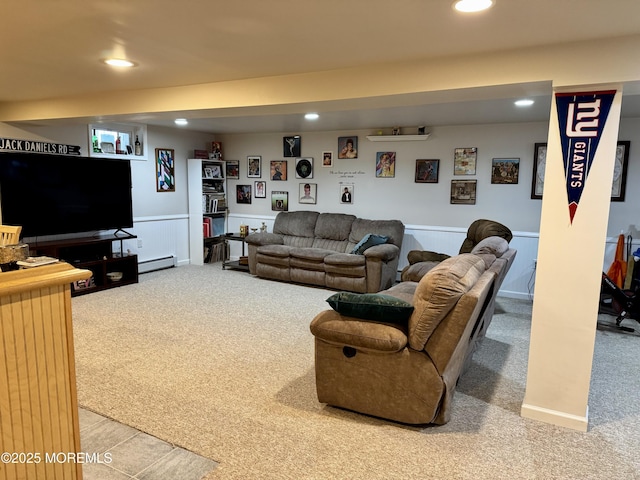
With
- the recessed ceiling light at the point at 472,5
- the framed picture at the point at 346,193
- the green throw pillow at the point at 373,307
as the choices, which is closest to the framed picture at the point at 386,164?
the framed picture at the point at 346,193

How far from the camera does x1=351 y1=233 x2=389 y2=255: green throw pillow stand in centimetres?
557

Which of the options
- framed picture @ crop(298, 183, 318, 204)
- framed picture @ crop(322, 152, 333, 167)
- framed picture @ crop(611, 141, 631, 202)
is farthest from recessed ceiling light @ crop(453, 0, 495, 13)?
framed picture @ crop(298, 183, 318, 204)

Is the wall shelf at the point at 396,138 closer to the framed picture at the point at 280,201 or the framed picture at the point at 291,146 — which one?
the framed picture at the point at 291,146

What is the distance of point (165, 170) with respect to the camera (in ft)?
22.1

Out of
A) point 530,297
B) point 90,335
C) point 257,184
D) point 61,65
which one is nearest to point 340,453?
point 90,335

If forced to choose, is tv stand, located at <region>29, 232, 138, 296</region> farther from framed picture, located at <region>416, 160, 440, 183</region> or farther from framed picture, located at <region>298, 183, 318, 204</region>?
framed picture, located at <region>416, 160, 440, 183</region>

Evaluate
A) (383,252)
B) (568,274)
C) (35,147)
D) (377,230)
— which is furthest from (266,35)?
(35,147)

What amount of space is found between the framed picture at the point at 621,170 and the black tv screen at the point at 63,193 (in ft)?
19.9

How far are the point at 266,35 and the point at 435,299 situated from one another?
1.66 m

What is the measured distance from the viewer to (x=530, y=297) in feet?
17.8

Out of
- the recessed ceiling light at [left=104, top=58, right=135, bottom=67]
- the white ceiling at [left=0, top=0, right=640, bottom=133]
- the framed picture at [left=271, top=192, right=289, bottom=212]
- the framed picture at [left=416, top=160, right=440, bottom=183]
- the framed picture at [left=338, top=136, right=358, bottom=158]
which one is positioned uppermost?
the recessed ceiling light at [left=104, top=58, right=135, bottom=67]

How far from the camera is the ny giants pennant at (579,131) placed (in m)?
2.30

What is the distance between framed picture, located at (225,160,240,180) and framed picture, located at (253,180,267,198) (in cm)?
40

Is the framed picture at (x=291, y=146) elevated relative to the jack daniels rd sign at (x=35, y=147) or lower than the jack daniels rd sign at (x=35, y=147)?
elevated
